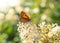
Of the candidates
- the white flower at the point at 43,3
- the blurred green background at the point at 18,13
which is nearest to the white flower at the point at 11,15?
the blurred green background at the point at 18,13

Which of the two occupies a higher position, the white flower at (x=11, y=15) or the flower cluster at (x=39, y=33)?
the white flower at (x=11, y=15)

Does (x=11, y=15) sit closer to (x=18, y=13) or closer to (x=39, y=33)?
(x=18, y=13)

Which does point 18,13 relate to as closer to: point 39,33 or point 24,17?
point 24,17

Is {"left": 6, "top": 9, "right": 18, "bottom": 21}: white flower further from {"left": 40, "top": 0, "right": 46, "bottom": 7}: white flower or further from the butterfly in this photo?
{"left": 40, "top": 0, "right": 46, "bottom": 7}: white flower

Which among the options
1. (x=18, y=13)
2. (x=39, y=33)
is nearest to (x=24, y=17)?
(x=18, y=13)

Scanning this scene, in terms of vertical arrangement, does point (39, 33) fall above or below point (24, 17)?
below

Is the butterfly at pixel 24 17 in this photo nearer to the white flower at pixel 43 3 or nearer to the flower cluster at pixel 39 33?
the flower cluster at pixel 39 33

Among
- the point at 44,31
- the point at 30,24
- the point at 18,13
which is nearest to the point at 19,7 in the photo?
the point at 18,13

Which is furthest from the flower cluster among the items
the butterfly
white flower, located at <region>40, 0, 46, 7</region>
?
white flower, located at <region>40, 0, 46, 7</region>
